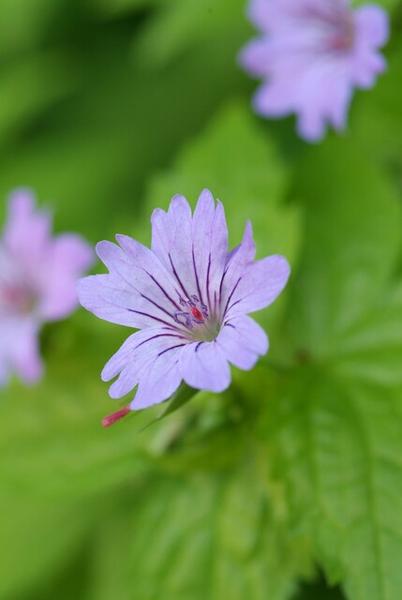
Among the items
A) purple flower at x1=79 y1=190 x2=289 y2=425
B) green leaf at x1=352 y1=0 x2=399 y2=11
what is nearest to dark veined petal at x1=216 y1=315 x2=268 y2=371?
purple flower at x1=79 y1=190 x2=289 y2=425

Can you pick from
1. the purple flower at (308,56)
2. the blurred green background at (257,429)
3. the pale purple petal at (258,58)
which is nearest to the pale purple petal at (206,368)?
the blurred green background at (257,429)

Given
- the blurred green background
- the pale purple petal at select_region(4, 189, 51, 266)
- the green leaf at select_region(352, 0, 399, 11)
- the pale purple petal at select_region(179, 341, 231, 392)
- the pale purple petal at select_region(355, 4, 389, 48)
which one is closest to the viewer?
the pale purple petal at select_region(179, 341, 231, 392)

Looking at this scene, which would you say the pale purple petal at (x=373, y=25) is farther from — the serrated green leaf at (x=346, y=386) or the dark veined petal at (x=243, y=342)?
the dark veined petal at (x=243, y=342)

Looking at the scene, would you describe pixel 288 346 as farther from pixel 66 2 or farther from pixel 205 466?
pixel 66 2

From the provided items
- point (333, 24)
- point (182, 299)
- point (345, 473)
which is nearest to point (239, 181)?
point (333, 24)

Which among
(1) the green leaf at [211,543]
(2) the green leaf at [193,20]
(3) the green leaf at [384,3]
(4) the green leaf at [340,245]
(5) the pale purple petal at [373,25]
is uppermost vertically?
(2) the green leaf at [193,20]

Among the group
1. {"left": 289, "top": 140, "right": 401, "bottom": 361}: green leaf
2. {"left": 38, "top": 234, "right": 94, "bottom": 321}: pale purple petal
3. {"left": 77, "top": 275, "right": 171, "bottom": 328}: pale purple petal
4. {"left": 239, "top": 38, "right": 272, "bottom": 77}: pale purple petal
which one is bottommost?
{"left": 289, "top": 140, "right": 401, "bottom": 361}: green leaf

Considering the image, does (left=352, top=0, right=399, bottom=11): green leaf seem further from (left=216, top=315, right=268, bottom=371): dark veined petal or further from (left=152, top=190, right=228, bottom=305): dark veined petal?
(left=216, top=315, right=268, bottom=371): dark veined petal

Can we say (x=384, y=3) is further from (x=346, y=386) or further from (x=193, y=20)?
(x=346, y=386)
